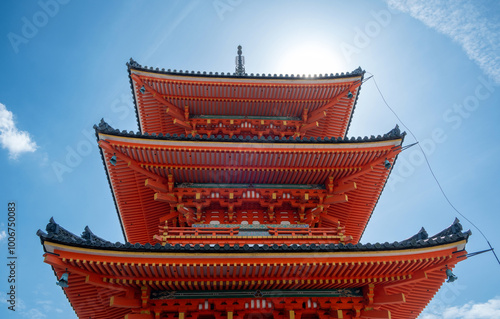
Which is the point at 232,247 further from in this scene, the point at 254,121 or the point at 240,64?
the point at 240,64

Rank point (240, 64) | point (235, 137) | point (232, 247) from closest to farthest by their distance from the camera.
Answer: point (232, 247)
point (235, 137)
point (240, 64)

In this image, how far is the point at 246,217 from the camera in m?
14.9

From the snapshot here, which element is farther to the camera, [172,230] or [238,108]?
[238,108]

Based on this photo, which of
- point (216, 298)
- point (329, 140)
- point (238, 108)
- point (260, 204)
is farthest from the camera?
point (238, 108)

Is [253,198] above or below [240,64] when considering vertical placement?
below

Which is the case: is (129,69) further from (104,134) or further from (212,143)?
(212,143)

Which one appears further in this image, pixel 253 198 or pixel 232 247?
pixel 253 198

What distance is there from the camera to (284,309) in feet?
36.9

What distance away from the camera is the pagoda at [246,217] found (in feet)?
33.8

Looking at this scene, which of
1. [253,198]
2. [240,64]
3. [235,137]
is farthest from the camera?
[240,64]

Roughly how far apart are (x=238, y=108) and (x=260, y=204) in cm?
547

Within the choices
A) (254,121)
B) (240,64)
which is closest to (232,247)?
(254,121)

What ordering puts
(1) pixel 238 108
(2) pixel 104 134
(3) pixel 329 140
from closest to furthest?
(2) pixel 104 134 < (3) pixel 329 140 < (1) pixel 238 108

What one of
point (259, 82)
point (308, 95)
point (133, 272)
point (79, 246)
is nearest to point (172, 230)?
point (133, 272)
